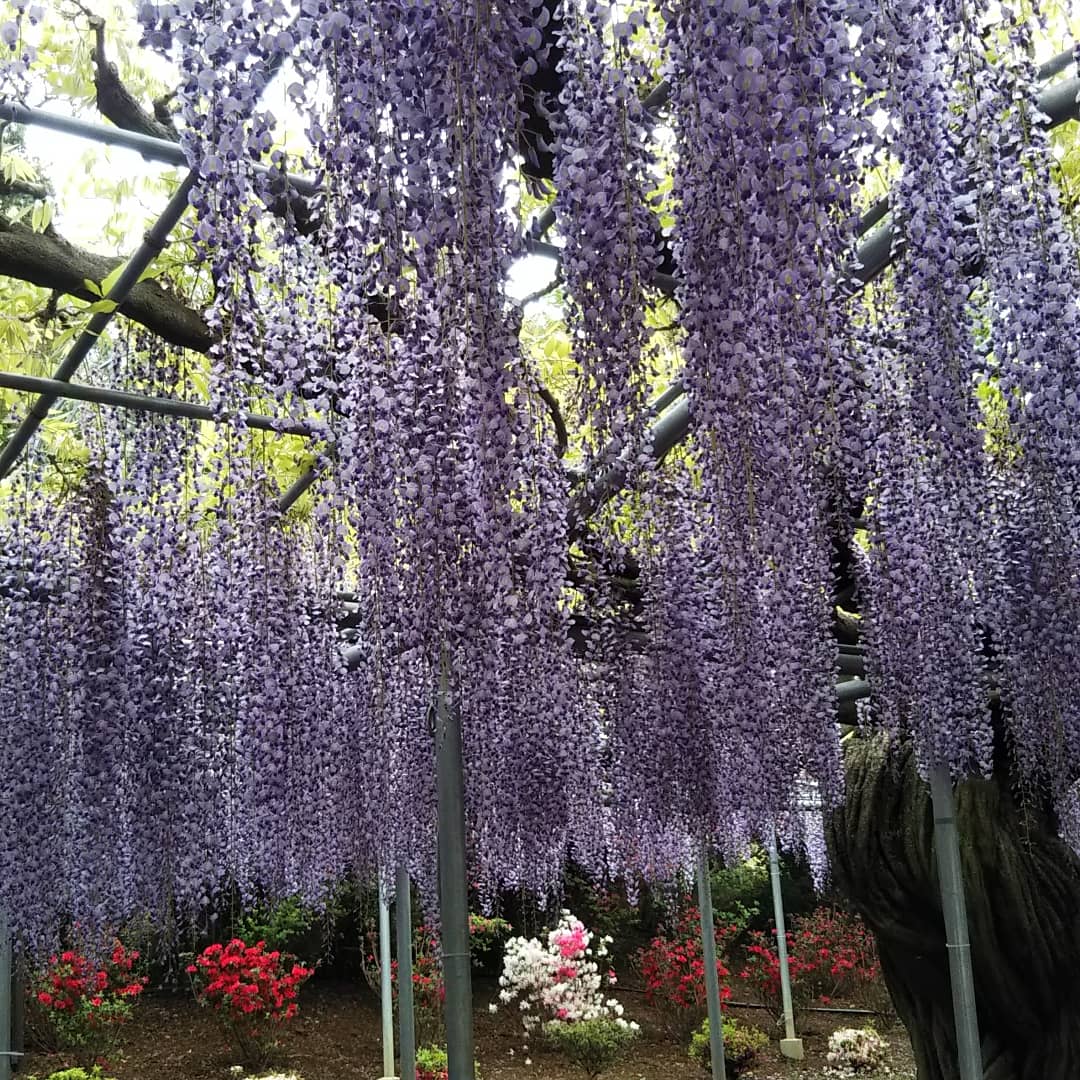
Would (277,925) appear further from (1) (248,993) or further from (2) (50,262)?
(2) (50,262)

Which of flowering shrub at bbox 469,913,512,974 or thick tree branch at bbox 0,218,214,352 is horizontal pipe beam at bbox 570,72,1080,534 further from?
flowering shrub at bbox 469,913,512,974

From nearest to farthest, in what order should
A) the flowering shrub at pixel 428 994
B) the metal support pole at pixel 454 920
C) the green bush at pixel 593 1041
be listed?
the metal support pole at pixel 454 920 → the green bush at pixel 593 1041 → the flowering shrub at pixel 428 994

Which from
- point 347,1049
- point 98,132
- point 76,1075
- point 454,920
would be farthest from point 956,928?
point 347,1049

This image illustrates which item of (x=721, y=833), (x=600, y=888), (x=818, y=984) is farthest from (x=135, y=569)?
(x=818, y=984)

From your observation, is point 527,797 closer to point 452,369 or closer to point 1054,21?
point 452,369

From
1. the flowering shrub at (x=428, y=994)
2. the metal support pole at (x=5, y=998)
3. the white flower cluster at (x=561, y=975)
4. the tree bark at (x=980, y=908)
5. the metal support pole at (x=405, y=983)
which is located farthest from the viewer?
the flowering shrub at (x=428, y=994)

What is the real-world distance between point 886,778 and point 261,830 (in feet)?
10.7

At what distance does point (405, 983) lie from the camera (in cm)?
693

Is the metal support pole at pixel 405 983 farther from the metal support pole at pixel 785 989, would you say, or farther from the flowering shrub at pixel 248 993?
the metal support pole at pixel 785 989

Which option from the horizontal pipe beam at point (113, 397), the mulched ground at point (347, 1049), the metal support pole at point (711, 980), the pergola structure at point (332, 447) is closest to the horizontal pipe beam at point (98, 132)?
the pergola structure at point (332, 447)

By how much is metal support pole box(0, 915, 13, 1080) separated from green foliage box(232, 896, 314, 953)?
485 centimetres

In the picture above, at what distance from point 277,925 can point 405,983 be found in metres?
4.59

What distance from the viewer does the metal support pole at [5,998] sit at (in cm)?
570

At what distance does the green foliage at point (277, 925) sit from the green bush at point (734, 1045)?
359cm
